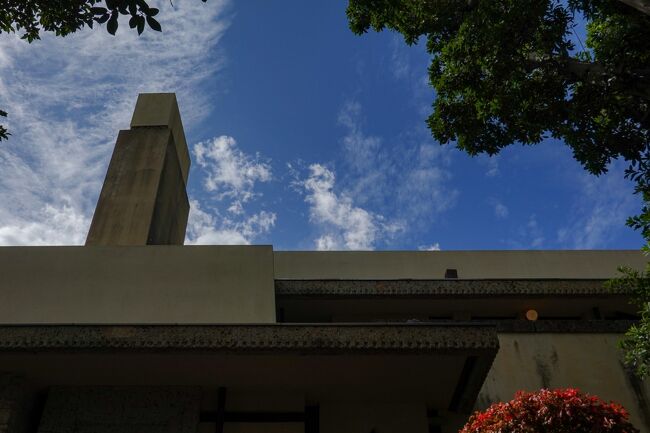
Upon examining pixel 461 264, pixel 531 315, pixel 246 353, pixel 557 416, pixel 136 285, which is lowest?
pixel 557 416

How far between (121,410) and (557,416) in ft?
20.3

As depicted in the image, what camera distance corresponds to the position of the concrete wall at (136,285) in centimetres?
912

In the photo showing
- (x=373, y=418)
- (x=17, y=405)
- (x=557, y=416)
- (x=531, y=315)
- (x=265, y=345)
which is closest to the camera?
(x=557, y=416)

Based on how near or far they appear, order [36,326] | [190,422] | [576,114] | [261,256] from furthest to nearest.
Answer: [261,256] → [576,114] → [190,422] → [36,326]

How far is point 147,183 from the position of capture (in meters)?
14.5

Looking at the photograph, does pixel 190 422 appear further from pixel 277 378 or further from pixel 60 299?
pixel 60 299

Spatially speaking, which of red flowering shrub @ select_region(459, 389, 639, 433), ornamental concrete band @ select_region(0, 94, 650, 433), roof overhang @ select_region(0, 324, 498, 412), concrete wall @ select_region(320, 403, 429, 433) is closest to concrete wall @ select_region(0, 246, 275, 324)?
ornamental concrete band @ select_region(0, 94, 650, 433)

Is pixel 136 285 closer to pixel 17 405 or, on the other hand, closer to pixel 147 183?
pixel 17 405

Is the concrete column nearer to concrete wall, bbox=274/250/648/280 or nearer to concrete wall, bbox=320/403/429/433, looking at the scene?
concrete wall, bbox=274/250/648/280

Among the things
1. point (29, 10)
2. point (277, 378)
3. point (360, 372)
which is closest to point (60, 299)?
point (277, 378)

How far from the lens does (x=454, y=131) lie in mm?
10656

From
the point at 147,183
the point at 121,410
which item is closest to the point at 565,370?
the point at 121,410

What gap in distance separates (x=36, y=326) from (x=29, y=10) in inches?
170

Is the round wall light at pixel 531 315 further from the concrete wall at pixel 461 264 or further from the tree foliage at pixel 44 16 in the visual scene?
the tree foliage at pixel 44 16
